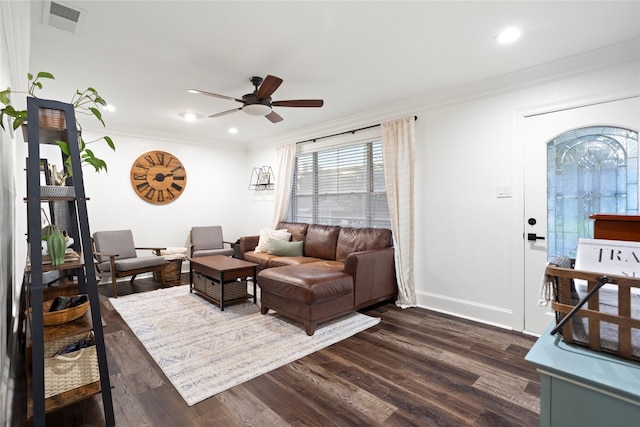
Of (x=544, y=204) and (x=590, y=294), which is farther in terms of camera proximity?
(x=544, y=204)

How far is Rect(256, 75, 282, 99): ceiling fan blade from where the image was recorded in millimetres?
2611

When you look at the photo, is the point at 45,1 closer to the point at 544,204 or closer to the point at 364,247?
the point at 364,247

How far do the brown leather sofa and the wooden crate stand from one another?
2221mm

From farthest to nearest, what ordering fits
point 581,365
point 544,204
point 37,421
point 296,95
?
point 296,95, point 544,204, point 37,421, point 581,365

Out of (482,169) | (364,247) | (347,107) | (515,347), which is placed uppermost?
(347,107)

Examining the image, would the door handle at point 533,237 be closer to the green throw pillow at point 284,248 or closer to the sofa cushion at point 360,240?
the sofa cushion at point 360,240

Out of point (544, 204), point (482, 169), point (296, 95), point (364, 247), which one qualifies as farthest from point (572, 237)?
point (296, 95)

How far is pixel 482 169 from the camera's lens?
325 centimetres

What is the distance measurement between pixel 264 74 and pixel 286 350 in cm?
254

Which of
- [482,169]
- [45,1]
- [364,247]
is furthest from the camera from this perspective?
[364,247]

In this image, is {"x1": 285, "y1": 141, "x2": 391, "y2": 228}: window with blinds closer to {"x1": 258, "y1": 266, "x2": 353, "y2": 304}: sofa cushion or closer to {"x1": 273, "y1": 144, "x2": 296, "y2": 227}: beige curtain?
{"x1": 273, "y1": 144, "x2": 296, "y2": 227}: beige curtain

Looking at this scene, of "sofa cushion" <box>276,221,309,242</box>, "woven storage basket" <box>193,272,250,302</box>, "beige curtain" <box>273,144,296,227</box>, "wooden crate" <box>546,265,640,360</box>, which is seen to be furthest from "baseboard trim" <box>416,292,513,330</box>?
"beige curtain" <box>273,144,296,227</box>

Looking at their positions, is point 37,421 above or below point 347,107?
below

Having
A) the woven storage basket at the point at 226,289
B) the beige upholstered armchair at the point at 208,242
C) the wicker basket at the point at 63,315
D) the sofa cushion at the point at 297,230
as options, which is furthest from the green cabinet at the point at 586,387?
the beige upholstered armchair at the point at 208,242
